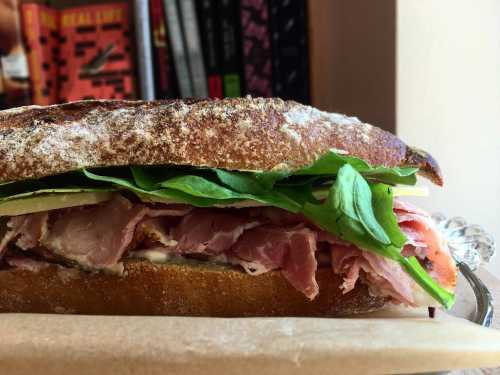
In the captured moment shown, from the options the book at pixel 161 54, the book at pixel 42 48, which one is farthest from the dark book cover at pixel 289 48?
the book at pixel 42 48

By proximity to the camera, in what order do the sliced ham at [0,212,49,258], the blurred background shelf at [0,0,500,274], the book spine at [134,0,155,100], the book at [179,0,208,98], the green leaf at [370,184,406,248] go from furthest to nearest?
the book at [179,0,208,98] < the book spine at [134,0,155,100] < the blurred background shelf at [0,0,500,274] < the sliced ham at [0,212,49,258] < the green leaf at [370,184,406,248]

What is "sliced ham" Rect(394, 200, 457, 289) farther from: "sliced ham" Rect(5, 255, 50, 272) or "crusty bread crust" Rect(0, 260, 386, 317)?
"sliced ham" Rect(5, 255, 50, 272)

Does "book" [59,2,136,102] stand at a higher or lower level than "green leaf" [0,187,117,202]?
higher

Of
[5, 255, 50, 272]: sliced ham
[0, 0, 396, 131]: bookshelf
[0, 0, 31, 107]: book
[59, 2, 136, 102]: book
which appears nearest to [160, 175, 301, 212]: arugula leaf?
[5, 255, 50, 272]: sliced ham

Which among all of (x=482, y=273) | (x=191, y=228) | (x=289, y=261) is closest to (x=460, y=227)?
(x=482, y=273)

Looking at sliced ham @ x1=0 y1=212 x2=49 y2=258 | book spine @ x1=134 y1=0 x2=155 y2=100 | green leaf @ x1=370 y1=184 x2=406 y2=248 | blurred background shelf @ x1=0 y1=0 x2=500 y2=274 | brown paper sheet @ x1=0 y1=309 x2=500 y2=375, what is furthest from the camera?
book spine @ x1=134 y1=0 x2=155 y2=100

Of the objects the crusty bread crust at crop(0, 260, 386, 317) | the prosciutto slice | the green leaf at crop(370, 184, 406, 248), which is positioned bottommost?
the crusty bread crust at crop(0, 260, 386, 317)

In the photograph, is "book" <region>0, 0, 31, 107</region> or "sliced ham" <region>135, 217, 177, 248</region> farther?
"book" <region>0, 0, 31, 107</region>

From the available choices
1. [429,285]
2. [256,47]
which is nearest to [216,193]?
[429,285]
